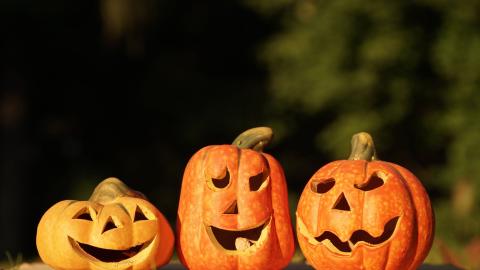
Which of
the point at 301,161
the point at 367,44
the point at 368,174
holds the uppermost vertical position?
the point at 367,44

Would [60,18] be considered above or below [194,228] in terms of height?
above

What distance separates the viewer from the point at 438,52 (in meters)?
11.9

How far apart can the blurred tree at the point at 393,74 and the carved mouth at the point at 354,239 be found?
6961mm

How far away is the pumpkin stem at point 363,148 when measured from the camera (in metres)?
4.72

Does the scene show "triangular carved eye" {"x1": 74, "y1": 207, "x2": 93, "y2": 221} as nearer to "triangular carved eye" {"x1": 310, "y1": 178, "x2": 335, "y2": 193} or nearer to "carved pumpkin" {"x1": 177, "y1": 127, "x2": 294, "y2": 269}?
"carved pumpkin" {"x1": 177, "y1": 127, "x2": 294, "y2": 269}

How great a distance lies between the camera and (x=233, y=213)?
4.56 meters

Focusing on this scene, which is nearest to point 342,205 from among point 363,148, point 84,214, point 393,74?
point 363,148

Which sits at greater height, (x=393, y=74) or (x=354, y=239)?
(x=393, y=74)

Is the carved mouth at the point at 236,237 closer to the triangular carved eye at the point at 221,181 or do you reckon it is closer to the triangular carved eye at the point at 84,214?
the triangular carved eye at the point at 221,181

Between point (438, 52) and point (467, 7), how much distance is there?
700mm

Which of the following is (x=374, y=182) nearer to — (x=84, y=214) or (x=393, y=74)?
(x=84, y=214)

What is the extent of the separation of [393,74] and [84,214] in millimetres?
7713

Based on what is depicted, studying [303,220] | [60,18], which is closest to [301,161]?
[60,18]

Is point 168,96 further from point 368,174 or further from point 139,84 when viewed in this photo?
point 368,174
